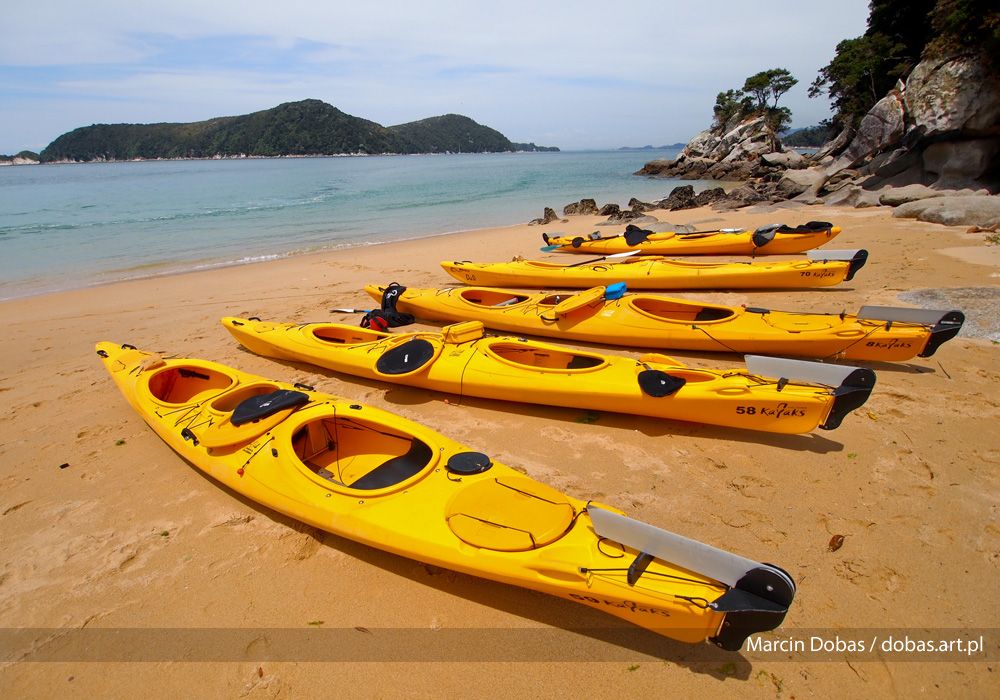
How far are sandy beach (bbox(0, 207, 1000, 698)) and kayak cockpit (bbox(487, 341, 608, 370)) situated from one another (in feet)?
1.48

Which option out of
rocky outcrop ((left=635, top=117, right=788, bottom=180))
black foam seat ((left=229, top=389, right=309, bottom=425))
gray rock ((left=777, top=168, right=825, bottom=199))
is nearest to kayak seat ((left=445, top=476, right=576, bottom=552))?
black foam seat ((left=229, top=389, right=309, bottom=425))

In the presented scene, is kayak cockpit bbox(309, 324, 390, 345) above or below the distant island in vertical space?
below

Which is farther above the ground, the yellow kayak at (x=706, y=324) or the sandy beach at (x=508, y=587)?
the yellow kayak at (x=706, y=324)

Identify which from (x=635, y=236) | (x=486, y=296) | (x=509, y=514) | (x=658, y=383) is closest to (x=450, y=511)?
(x=509, y=514)

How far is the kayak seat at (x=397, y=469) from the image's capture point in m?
3.22

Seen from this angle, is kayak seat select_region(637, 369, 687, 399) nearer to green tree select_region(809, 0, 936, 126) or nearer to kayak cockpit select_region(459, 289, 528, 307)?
kayak cockpit select_region(459, 289, 528, 307)

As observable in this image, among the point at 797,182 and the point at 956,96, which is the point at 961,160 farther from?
the point at 797,182

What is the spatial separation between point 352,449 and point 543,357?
204 centimetres

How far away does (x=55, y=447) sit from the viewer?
13.3 ft

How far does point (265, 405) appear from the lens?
3424mm

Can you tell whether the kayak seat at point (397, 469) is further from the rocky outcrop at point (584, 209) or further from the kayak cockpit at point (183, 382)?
the rocky outcrop at point (584, 209)

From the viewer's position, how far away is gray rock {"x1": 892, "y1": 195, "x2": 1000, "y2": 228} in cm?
936

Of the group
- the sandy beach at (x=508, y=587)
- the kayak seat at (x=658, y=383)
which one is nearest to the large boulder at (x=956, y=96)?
the sandy beach at (x=508, y=587)

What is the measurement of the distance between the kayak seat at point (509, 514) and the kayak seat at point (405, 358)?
2.02 meters
